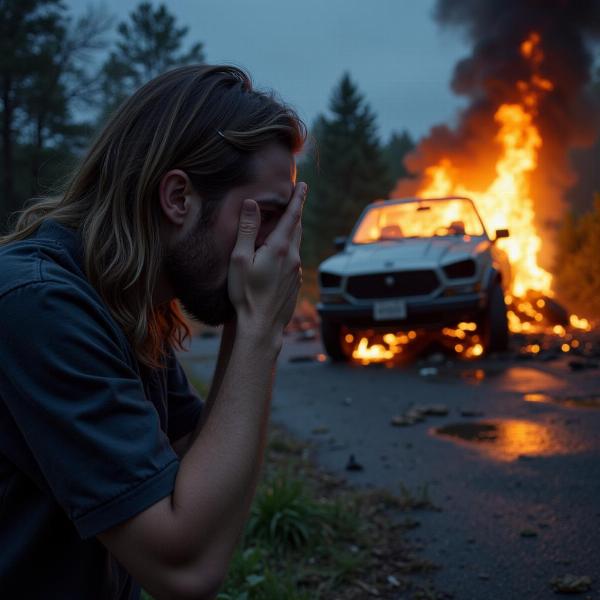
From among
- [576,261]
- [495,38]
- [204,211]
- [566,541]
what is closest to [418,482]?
[566,541]

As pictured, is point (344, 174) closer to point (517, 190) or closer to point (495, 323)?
point (517, 190)

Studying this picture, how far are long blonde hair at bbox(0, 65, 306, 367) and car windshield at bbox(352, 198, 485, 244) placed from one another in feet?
26.8

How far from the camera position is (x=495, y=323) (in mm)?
A: 8945

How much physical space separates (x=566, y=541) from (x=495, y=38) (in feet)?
68.4

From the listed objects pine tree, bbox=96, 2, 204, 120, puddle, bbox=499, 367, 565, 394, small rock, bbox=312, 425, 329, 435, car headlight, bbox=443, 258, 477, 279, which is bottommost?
small rock, bbox=312, 425, 329, 435

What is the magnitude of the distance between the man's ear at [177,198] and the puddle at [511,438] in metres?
3.44

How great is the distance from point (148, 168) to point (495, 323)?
7.73 meters

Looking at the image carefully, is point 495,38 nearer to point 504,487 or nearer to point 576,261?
point 576,261

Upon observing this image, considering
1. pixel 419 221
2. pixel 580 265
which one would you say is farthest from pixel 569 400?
pixel 580 265

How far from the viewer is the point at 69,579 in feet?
5.08

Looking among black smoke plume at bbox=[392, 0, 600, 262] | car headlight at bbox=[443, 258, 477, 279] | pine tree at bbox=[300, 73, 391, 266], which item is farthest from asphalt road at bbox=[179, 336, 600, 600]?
pine tree at bbox=[300, 73, 391, 266]

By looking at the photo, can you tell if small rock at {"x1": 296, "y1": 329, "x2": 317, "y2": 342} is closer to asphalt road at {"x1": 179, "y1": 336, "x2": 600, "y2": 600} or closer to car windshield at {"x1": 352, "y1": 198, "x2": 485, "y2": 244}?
car windshield at {"x1": 352, "y1": 198, "x2": 485, "y2": 244}

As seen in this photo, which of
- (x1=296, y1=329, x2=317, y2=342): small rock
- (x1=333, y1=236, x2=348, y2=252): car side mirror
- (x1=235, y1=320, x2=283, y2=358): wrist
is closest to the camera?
(x1=235, y1=320, x2=283, y2=358): wrist

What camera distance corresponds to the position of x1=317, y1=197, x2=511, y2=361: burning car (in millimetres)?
8750
